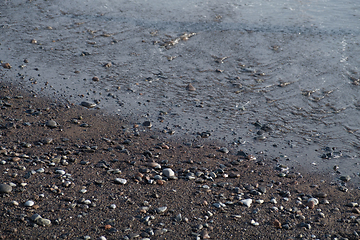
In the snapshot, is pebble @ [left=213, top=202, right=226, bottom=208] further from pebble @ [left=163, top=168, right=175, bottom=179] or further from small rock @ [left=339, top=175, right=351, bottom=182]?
small rock @ [left=339, top=175, right=351, bottom=182]

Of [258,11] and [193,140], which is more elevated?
[258,11]

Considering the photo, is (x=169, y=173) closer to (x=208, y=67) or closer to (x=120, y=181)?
(x=120, y=181)

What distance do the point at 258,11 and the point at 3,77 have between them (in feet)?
34.4

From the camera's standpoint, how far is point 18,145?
5352 millimetres

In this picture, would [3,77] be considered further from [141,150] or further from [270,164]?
[270,164]

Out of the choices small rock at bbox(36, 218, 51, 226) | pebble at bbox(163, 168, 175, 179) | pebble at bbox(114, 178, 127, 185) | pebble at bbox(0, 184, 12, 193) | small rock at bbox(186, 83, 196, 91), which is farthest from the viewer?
small rock at bbox(186, 83, 196, 91)

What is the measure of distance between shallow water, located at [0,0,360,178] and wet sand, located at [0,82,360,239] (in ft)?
1.90

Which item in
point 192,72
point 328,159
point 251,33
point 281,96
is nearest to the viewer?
point 328,159

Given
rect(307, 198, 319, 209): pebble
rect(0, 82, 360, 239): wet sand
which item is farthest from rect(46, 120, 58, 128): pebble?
rect(307, 198, 319, 209): pebble

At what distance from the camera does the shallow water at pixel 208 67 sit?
22.7ft

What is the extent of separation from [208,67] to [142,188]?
5297mm

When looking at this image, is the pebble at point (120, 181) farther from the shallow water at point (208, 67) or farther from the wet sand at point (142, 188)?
the shallow water at point (208, 67)

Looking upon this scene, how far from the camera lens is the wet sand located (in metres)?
4.10

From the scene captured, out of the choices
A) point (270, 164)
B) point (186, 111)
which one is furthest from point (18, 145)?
point (270, 164)
